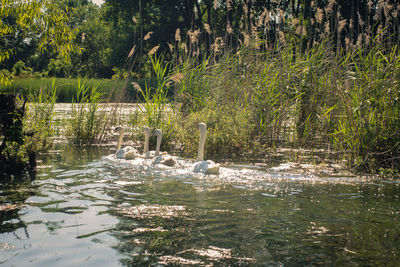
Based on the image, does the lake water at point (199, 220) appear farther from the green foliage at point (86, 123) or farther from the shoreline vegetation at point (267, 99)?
the green foliage at point (86, 123)

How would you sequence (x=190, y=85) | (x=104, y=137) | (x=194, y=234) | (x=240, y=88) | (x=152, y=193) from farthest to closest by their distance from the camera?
(x=104, y=137), (x=190, y=85), (x=240, y=88), (x=152, y=193), (x=194, y=234)

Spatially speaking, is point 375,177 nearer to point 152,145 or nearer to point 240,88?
point 240,88

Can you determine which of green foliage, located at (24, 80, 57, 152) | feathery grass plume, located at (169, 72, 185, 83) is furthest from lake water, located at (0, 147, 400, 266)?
feathery grass plume, located at (169, 72, 185, 83)

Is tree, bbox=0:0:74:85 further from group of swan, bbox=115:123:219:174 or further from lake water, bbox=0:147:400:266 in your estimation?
lake water, bbox=0:147:400:266

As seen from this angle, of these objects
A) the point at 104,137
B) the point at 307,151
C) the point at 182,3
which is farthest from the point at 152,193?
the point at 182,3

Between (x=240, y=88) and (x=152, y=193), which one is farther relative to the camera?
(x=240, y=88)

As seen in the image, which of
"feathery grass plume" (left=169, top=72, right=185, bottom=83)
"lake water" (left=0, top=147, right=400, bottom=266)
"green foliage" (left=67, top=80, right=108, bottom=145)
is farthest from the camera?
"green foliage" (left=67, top=80, right=108, bottom=145)

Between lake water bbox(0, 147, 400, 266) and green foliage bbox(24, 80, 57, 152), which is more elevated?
green foliage bbox(24, 80, 57, 152)

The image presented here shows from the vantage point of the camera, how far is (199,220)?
5.91 m

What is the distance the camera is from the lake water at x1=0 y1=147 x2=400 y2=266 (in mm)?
4750

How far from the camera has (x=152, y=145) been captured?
13039mm

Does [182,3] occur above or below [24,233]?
above

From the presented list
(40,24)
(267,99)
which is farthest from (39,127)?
(267,99)

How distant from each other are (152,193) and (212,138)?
4.36m
